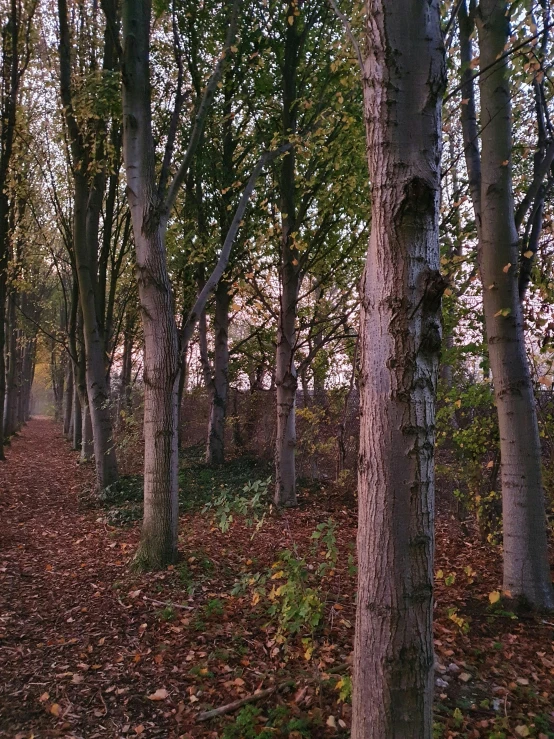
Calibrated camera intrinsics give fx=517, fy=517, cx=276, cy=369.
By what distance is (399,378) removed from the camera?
204 cm

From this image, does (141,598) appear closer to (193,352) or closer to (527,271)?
(527,271)

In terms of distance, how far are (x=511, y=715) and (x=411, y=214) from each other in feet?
9.44

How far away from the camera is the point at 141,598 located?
479 cm

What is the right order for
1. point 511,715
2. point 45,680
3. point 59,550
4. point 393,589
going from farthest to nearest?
1. point 59,550
2. point 45,680
3. point 511,715
4. point 393,589

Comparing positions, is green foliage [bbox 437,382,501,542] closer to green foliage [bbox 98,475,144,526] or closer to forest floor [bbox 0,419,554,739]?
forest floor [bbox 0,419,554,739]

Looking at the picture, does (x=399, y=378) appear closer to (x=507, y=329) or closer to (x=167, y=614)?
(x=507, y=329)

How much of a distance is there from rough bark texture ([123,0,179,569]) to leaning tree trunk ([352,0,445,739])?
11.5 ft

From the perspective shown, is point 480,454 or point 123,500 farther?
point 123,500

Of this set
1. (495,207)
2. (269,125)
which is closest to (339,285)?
(269,125)

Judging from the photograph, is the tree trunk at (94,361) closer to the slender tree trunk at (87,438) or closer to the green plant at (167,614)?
the slender tree trunk at (87,438)

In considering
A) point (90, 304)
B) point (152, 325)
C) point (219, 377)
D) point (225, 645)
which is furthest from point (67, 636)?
point (219, 377)

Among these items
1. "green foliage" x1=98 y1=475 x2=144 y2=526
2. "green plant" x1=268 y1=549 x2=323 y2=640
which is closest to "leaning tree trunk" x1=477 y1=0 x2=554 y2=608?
"green plant" x1=268 y1=549 x2=323 y2=640

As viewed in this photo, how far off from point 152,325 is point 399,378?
3.76 meters

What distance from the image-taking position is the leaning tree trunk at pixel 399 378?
202cm
